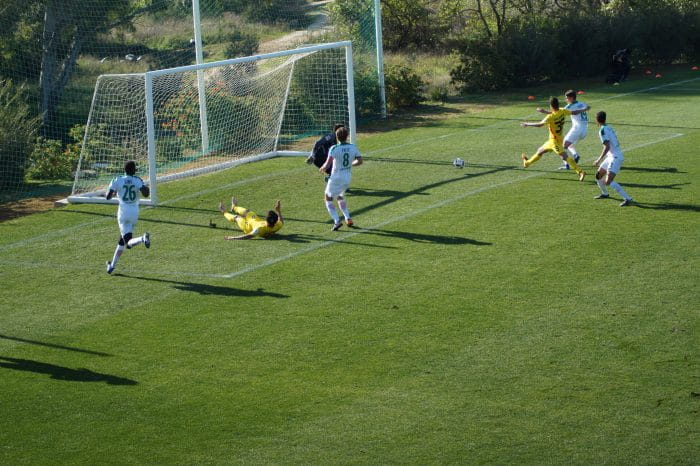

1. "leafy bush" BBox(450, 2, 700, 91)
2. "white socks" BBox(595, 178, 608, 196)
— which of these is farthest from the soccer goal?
"leafy bush" BBox(450, 2, 700, 91)

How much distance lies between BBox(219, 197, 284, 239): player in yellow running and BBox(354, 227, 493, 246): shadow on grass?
152 cm

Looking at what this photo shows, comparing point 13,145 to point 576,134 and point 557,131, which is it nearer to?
point 557,131

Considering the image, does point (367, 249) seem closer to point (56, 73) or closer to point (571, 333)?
point (571, 333)

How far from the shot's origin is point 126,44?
30.2 metres

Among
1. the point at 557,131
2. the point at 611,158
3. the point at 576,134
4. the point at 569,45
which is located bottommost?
the point at 611,158

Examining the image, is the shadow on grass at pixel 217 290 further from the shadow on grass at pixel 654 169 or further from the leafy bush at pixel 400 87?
the leafy bush at pixel 400 87

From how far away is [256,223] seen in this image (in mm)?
17422

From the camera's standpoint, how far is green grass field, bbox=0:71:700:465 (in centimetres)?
970

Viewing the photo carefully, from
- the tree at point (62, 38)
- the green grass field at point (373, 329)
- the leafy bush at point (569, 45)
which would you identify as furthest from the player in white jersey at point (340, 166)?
the leafy bush at point (569, 45)

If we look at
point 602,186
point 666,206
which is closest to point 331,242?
point 602,186

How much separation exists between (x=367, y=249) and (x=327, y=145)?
13.8 ft

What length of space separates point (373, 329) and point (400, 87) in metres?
19.8

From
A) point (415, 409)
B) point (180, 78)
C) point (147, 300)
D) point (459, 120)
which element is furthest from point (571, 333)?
point (459, 120)

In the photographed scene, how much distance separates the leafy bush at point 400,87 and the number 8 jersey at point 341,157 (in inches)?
569
